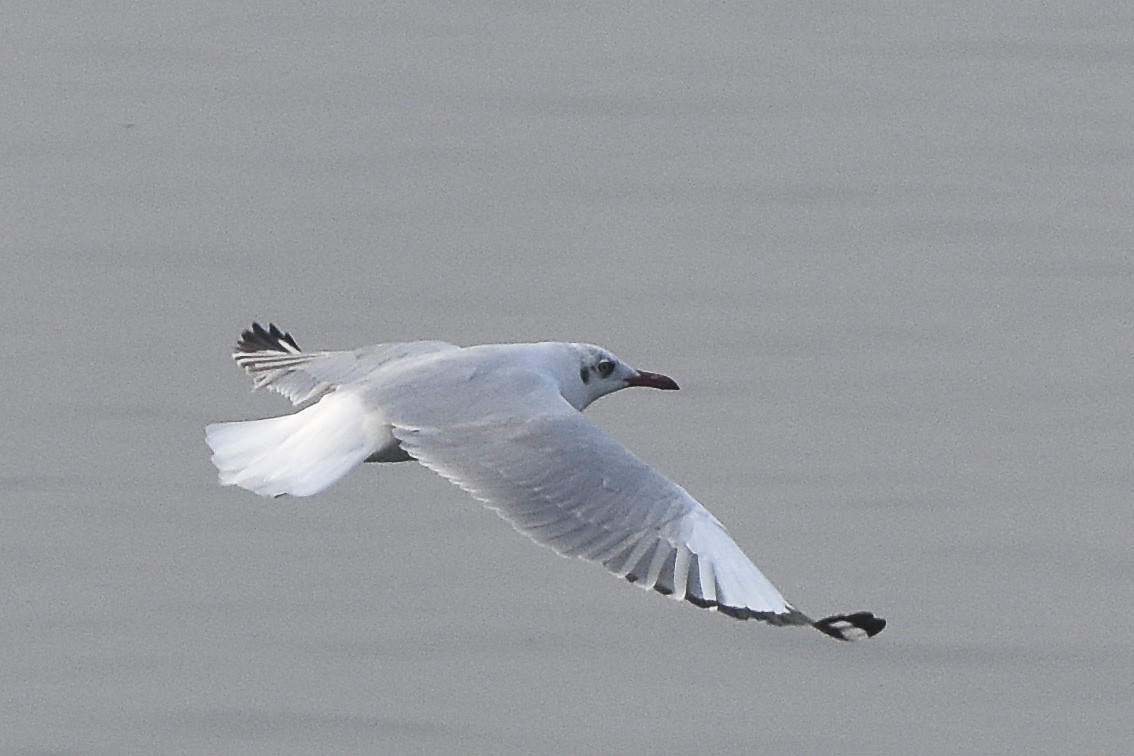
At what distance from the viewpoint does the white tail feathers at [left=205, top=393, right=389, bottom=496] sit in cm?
785

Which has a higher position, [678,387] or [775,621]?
[678,387]

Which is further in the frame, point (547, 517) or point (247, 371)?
point (247, 371)

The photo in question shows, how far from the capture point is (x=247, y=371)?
30.2 feet

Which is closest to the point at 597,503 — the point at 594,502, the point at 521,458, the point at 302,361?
the point at 594,502

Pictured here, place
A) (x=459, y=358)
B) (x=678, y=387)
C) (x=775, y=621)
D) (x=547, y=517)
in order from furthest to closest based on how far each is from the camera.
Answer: (x=678, y=387) → (x=459, y=358) → (x=547, y=517) → (x=775, y=621)

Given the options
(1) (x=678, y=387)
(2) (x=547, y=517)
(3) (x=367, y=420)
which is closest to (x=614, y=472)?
(2) (x=547, y=517)

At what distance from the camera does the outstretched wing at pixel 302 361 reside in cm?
872

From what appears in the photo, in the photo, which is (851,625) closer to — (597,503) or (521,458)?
(597,503)

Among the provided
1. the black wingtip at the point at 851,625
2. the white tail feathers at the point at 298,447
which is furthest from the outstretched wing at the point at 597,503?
the white tail feathers at the point at 298,447

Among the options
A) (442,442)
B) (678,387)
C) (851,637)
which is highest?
(678,387)

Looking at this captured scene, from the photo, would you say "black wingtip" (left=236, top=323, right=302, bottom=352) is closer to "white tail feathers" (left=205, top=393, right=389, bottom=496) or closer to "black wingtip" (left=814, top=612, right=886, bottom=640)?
"white tail feathers" (left=205, top=393, right=389, bottom=496)

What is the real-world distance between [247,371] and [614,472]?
73.9 inches

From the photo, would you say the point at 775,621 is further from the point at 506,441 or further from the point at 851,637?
the point at 506,441

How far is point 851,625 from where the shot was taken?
Answer: 23.6 ft
